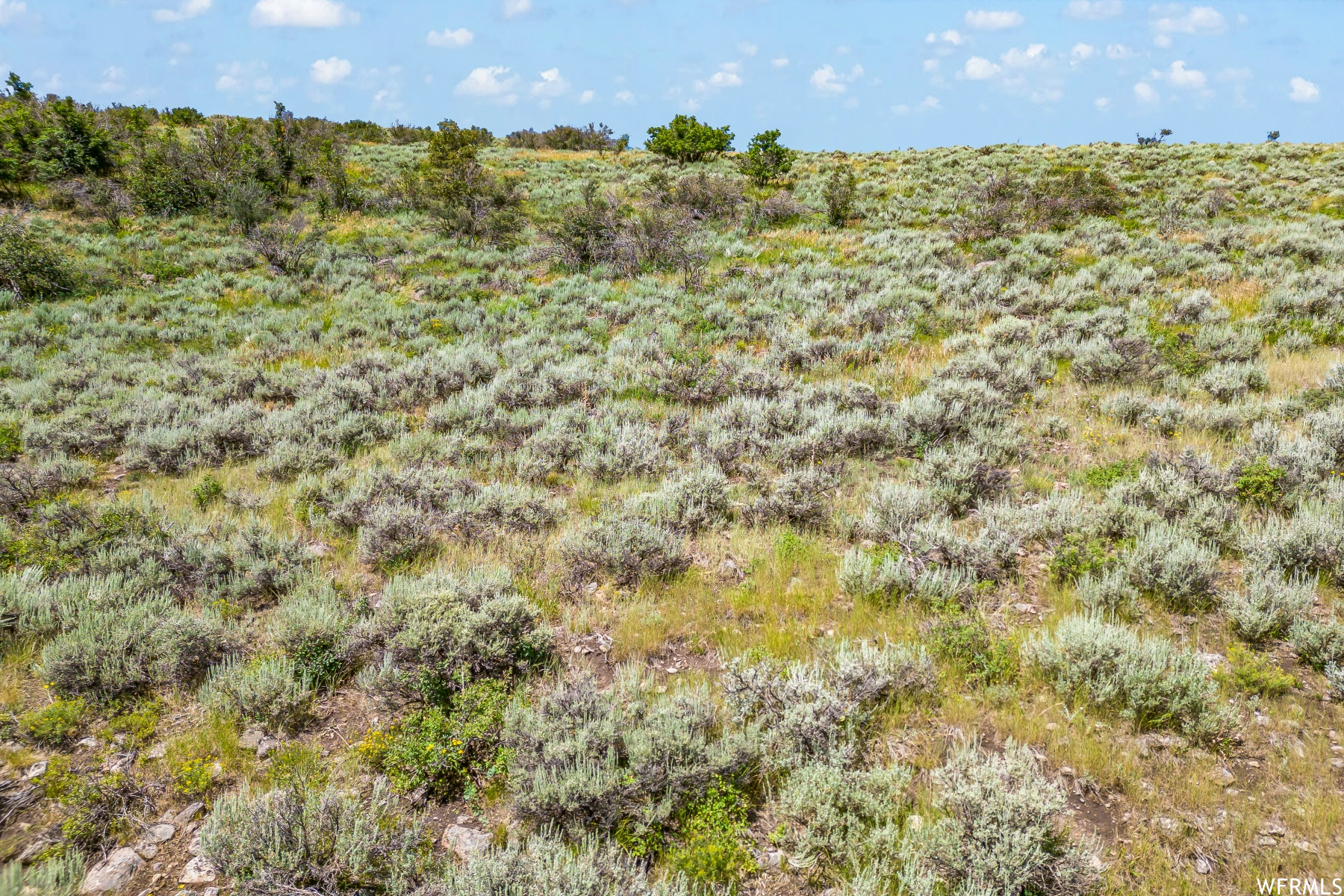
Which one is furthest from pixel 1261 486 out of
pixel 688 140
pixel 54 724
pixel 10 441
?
pixel 688 140

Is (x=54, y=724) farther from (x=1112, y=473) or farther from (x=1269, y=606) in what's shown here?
(x=1112, y=473)

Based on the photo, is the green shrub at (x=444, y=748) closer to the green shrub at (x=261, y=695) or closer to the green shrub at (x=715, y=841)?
the green shrub at (x=261, y=695)

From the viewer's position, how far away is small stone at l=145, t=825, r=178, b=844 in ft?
10.5

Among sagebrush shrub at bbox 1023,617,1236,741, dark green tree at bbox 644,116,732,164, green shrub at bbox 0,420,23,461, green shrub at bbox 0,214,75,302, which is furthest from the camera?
dark green tree at bbox 644,116,732,164

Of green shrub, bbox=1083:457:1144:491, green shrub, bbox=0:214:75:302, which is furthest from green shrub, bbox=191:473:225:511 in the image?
green shrub, bbox=0:214:75:302

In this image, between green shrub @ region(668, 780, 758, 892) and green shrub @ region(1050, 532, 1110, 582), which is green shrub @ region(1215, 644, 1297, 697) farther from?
green shrub @ region(668, 780, 758, 892)

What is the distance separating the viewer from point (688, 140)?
33875mm

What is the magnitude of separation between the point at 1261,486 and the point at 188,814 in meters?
9.29

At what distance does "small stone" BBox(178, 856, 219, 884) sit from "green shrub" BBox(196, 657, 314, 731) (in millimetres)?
860

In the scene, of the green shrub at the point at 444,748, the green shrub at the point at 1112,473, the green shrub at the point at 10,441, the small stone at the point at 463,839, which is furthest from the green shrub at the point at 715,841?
the green shrub at the point at 10,441

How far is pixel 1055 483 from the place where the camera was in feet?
22.1

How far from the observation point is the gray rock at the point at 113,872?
116 inches

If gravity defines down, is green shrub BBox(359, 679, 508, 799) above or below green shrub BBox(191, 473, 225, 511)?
below

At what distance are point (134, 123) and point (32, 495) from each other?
32.0 meters
